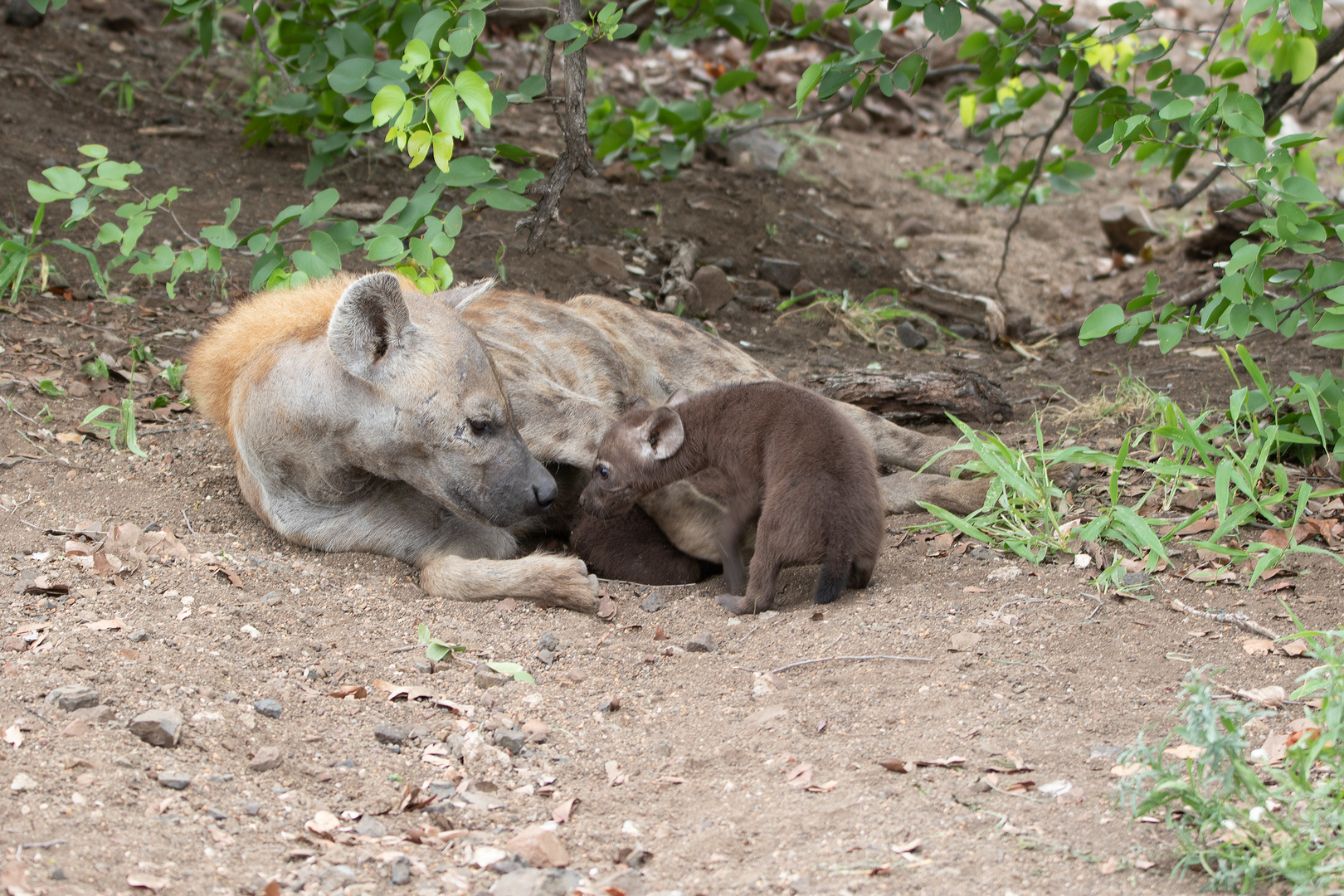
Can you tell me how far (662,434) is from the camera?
3.69 meters

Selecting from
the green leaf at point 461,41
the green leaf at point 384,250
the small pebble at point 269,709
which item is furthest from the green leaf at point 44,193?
the small pebble at point 269,709

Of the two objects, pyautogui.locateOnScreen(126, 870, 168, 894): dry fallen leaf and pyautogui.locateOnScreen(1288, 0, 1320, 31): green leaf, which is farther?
pyautogui.locateOnScreen(1288, 0, 1320, 31): green leaf

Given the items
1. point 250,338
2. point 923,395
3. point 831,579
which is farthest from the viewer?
point 923,395

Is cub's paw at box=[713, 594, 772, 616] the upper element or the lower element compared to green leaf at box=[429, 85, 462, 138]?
lower

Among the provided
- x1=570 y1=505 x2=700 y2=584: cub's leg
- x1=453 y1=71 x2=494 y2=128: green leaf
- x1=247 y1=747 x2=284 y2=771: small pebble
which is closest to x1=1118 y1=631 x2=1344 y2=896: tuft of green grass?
x1=247 y1=747 x2=284 y2=771: small pebble

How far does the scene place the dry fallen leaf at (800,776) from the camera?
7.55 feet

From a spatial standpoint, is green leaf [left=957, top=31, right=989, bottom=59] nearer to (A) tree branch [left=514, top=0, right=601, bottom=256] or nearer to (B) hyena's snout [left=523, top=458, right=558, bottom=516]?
(A) tree branch [left=514, top=0, right=601, bottom=256]

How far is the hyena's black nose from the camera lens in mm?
3570

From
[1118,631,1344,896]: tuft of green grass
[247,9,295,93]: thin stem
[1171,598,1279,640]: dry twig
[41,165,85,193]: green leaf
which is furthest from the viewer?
[247,9,295,93]: thin stem

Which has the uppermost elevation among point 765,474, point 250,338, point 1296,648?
point 250,338

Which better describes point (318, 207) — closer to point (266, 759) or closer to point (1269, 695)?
point (266, 759)

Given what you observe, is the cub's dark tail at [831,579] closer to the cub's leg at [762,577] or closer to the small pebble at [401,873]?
the cub's leg at [762,577]

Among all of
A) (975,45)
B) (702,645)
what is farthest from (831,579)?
(975,45)

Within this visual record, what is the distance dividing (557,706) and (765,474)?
41.9 inches
